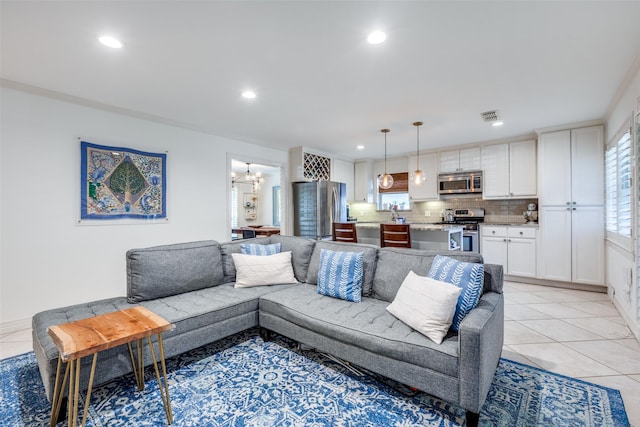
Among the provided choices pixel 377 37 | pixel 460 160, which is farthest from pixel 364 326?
pixel 460 160

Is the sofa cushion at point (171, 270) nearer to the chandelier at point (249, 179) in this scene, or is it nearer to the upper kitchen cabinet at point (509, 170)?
the upper kitchen cabinet at point (509, 170)

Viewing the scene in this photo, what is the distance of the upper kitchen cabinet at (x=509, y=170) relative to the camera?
4.89 m

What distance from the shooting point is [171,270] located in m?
2.56

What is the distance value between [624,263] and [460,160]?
9.83ft

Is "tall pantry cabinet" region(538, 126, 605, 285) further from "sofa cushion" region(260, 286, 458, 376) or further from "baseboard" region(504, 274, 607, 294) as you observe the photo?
"sofa cushion" region(260, 286, 458, 376)

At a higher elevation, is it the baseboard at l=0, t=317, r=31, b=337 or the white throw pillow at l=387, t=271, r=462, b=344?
the white throw pillow at l=387, t=271, r=462, b=344

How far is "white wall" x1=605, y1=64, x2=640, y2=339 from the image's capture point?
260cm

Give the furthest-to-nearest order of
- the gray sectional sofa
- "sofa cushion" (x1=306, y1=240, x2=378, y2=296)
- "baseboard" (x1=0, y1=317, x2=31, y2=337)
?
"baseboard" (x1=0, y1=317, x2=31, y2=337), "sofa cushion" (x1=306, y1=240, x2=378, y2=296), the gray sectional sofa

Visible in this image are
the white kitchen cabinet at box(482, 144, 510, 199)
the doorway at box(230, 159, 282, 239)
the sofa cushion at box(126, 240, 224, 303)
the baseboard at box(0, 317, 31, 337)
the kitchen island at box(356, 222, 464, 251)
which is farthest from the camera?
the doorway at box(230, 159, 282, 239)

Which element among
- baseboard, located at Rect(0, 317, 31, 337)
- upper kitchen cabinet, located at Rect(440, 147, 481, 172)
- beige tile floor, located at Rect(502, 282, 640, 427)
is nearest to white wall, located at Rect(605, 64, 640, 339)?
beige tile floor, located at Rect(502, 282, 640, 427)

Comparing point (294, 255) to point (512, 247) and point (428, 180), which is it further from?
point (428, 180)

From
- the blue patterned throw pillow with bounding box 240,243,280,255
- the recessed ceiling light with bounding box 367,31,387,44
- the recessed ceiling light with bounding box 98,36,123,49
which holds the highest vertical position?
the recessed ceiling light with bounding box 98,36,123,49

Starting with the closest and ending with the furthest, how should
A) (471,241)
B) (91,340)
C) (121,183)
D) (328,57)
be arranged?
(91,340) → (328,57) → (121,183) → (471,241)

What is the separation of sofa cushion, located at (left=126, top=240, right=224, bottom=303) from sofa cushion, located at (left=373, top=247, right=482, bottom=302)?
5.08 ft
